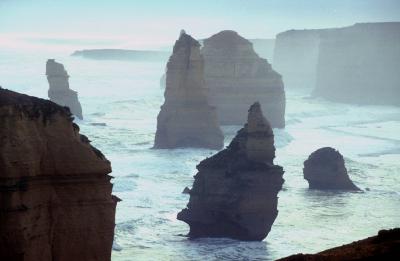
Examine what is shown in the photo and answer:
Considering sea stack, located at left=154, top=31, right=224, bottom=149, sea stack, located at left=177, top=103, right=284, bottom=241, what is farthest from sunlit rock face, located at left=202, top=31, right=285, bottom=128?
sea stack, located at left=177, top=103, right=284, bottom=241

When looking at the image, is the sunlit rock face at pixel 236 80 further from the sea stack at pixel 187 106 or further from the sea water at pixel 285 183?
the sea stack at pixel 187 106

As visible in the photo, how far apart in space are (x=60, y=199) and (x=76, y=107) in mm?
66522

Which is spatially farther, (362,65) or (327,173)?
(362,65)

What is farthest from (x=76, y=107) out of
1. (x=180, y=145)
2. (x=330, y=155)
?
(x=330, y=155)

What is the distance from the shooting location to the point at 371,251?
1425cm

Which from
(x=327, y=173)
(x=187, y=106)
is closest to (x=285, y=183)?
(x=327, y=173)

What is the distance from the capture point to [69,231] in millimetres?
19125

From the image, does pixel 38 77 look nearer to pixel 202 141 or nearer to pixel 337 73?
pixel 337 73

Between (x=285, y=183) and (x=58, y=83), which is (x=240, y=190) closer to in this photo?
(x=285, y=183)

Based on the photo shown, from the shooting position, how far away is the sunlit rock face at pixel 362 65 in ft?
429

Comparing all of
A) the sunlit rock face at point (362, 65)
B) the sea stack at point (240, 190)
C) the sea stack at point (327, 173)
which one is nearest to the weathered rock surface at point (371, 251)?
the sea stack at point (240, 190)

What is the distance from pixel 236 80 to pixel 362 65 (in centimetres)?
5556

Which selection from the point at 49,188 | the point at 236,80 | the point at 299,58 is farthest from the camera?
the point at 299,58

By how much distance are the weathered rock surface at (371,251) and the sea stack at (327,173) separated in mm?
37347
